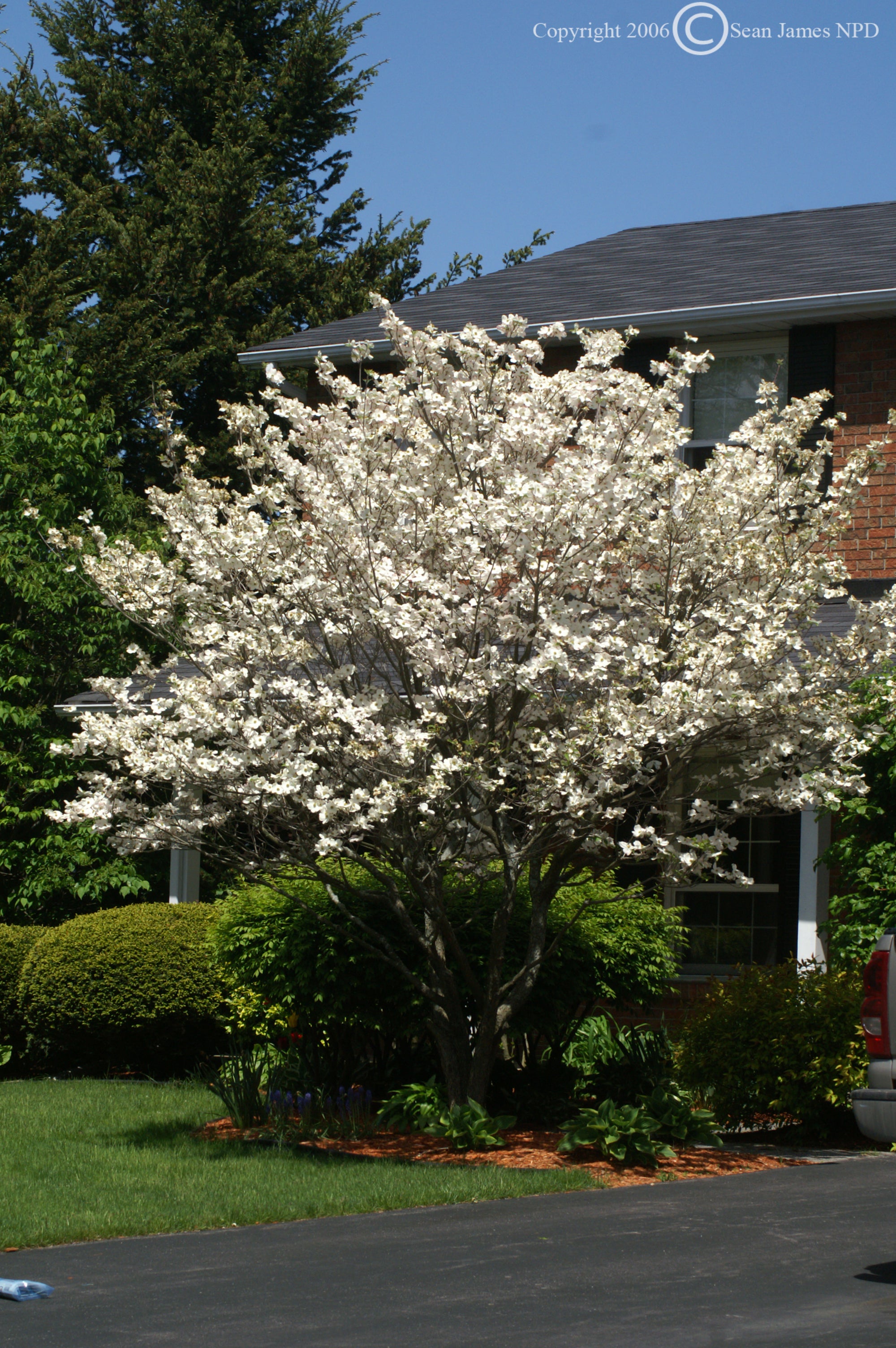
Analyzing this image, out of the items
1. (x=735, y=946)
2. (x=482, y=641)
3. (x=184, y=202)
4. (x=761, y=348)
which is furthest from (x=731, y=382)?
(x=184, y=202)

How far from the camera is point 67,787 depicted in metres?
A: 17.3

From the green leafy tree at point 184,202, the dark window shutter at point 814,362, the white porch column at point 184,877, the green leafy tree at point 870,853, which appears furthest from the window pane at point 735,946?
the green leafy tree at point 184,202

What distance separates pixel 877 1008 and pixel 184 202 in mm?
24111

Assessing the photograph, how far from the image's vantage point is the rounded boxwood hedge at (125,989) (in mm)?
13086

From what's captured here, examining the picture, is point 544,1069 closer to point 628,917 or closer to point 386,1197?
point 628,917

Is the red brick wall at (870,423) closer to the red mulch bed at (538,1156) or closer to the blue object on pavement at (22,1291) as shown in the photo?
the red mulch bed at (538,1156)

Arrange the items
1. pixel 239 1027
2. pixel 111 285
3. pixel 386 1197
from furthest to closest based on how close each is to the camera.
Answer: pixel 111 285
pixel 239 1027
pixel 386 1197

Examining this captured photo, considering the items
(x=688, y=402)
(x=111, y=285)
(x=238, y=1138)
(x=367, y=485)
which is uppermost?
(x=111, y=285)

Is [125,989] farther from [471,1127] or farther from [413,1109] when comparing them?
[471,1127]

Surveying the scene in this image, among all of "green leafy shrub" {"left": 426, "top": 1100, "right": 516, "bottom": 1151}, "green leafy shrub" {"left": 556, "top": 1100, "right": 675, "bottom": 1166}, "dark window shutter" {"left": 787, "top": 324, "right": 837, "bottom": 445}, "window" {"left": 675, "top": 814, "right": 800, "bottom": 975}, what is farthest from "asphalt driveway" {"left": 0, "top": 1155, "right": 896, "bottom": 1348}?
"dark window shutter" {"left": 787, "top": 324, "right": 837, "bottom": 445}

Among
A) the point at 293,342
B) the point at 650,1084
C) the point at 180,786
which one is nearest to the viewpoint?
the point at 180,786

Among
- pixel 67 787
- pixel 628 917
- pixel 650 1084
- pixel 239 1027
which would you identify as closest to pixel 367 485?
pixel 628 917

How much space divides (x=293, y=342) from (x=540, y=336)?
6808 mm

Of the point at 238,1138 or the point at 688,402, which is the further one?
the point at 688,402
